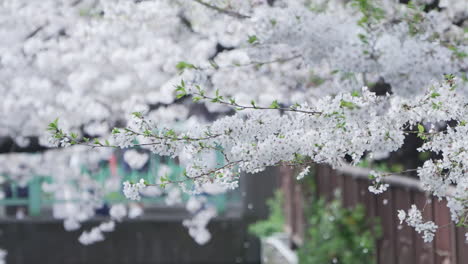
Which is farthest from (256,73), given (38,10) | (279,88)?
(38,10)

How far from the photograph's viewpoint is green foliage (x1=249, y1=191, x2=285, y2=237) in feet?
44.1

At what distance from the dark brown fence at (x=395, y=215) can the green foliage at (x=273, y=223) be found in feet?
11.2

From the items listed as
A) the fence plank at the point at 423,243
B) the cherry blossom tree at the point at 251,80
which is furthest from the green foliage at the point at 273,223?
the fence plank at the point at 423,243

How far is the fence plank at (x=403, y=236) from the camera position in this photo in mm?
6012

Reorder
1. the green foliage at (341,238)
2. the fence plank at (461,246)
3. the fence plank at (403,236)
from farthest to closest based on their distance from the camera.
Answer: the green foliage at (341,238), the fence plank at (403,236), the fence plank at (461,246)

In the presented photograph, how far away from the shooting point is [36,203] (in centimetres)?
1525

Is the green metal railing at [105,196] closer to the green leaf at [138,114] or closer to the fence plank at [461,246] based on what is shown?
the fence plank at [461,246]

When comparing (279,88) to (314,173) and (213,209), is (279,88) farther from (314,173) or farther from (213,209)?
(213,209)

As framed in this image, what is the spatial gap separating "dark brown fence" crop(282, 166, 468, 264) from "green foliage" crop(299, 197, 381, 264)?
0.14 meters

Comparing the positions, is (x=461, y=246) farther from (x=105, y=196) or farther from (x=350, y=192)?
(x=105, y=196)

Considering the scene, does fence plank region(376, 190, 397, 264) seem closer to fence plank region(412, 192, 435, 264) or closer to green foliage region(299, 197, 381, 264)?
green foliage region(299, 197, 381, 264)

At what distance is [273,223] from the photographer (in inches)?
Answer: 537

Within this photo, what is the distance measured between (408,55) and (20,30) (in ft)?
18.9

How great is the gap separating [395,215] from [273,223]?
729cm
